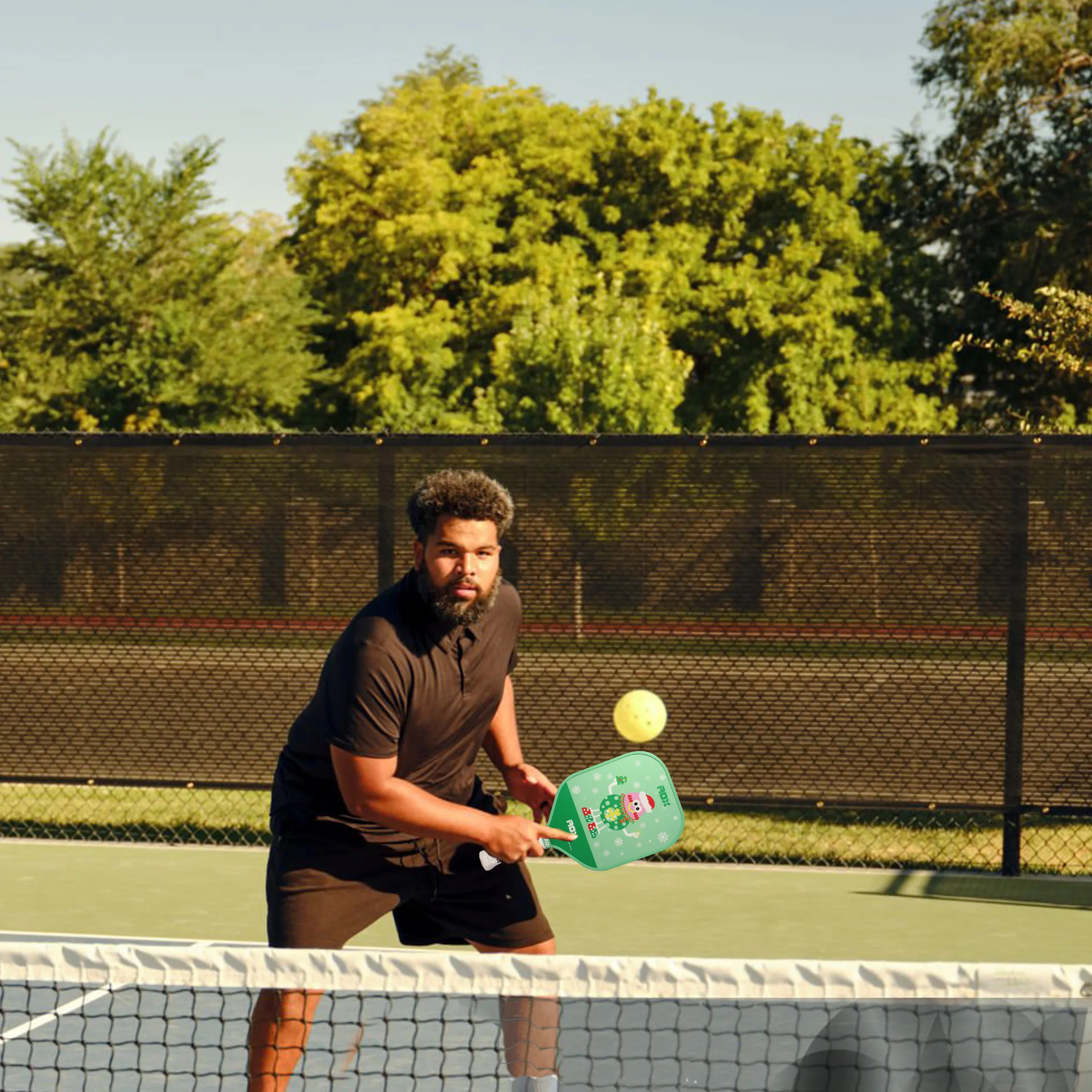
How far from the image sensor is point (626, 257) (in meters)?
30.4

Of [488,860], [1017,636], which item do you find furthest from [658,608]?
[488,860]

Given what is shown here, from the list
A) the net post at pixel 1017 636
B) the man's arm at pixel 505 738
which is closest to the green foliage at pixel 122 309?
the net post at pixel 1017 636

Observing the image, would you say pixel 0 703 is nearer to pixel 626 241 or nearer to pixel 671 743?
pixel 671 743

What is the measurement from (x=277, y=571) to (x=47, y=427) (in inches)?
675

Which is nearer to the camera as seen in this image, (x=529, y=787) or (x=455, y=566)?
(x=455, y=566)

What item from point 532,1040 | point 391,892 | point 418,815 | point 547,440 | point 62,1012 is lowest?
point 62,1012

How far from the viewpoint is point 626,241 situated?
3086 centimetres

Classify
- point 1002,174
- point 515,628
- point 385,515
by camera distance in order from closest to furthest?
1. point 515,628
2. point 385,515
3. point 1002,174

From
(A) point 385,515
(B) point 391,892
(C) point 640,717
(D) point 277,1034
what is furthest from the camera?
(A) point 385,515

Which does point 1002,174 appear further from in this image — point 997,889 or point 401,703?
point 401,703

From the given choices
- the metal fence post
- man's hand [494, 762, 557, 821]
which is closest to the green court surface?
the metal fence post

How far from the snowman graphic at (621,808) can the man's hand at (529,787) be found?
0.14 m

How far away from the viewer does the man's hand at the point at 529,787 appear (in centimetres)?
439

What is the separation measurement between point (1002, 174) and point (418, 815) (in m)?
A: 27.6
